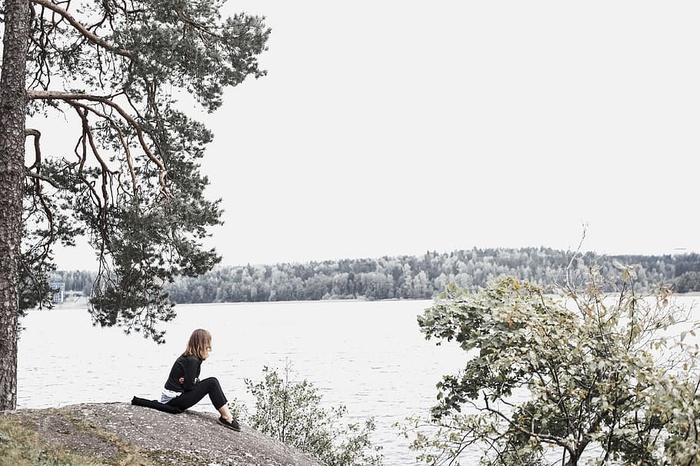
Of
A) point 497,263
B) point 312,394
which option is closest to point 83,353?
point 497,263

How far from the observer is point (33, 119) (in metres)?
12.5

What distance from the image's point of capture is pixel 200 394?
27.1 feet

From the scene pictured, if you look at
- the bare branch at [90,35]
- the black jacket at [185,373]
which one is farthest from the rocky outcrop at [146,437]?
the bare branch at [90,35]

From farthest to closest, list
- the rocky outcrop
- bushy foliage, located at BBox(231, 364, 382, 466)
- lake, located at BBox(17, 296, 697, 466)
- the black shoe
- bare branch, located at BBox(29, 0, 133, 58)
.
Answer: lake, located at BBox(17, 296, 697, 466) → bushy foliage, located at BBox(231, 364, 382, 466) → bare branch, located at BBox(29, 0, 133, 58) → the black shoe → the rocky outcrop

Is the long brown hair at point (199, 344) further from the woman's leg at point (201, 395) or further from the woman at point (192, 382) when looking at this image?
the woman's leg at point (201, 395)

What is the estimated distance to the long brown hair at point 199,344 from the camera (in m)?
8.09

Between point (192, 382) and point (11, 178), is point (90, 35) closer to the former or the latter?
point (11, 178)

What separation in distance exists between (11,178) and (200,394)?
4.00 meters

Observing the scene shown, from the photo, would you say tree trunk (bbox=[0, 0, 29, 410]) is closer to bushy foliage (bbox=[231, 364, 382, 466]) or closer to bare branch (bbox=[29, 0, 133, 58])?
bare branch (bbox=[29, 0, 133, 58])

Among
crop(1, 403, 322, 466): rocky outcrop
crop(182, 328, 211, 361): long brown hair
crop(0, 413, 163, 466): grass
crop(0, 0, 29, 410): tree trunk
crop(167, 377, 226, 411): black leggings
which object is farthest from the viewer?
crop(0, 0, 29, 410): tree trunk

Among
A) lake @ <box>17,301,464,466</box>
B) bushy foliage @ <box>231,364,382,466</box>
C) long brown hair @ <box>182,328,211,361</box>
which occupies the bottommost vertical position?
lake @ <box>17,301,464,466</box>

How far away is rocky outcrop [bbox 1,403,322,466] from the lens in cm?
706

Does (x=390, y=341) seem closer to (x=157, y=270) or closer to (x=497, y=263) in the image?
(x=497, y=263)

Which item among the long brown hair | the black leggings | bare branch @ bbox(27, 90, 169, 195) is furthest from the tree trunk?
the long brown hair
